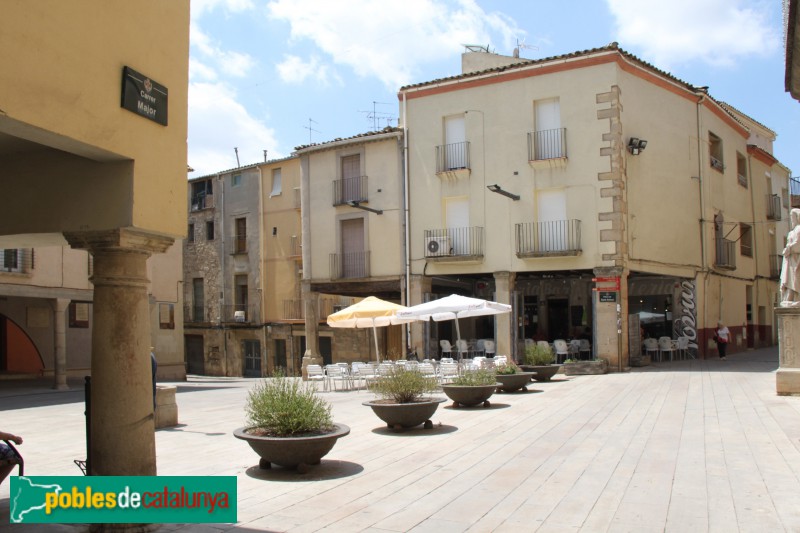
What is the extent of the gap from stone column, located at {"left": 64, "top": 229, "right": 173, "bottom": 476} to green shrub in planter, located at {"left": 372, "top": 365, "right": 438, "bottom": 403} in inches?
191

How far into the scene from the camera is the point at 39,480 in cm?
485

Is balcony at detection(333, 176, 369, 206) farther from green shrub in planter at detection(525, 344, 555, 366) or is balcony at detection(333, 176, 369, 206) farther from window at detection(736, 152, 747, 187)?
window at detection(736, 152, 747, 187)

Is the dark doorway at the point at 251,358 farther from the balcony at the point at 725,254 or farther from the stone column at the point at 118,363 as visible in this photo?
the stone column at the point at 118,363

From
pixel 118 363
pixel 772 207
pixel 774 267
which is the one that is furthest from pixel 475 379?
pixel 774 267

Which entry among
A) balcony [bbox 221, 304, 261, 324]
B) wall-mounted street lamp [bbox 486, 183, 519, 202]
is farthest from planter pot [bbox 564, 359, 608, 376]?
balcony [bbox 221, 304, 261, 324]

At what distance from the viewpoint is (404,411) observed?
9.60 metres

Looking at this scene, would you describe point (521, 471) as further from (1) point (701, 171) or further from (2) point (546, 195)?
(1) point (701, 171)

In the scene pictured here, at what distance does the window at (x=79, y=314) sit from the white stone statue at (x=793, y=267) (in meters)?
22.2

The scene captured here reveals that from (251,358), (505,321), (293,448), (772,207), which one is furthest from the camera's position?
(251,358)

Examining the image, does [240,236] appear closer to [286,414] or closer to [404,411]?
[404,411]

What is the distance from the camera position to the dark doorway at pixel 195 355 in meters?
36.3

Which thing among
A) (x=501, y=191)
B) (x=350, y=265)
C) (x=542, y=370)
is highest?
(x=501, y=191)

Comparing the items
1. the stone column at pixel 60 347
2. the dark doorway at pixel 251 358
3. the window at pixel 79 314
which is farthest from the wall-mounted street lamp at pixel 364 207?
the dark doorway at pixel 251 358

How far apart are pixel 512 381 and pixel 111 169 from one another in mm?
10759
